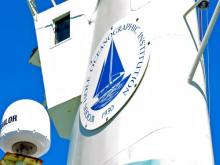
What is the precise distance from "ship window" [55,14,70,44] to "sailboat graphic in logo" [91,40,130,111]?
2.93 metres

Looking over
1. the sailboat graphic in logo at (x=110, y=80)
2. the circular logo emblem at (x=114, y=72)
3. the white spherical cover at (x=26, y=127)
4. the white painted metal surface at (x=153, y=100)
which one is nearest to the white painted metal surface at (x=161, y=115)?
the white painted metal surface at (x=153, y=100)

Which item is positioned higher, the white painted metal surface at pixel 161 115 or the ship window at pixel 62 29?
the ship window at pixel 62 29

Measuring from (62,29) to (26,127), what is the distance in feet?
13.8

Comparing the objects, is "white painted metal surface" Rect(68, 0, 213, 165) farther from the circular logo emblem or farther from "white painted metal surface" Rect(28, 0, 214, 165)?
the circular logo emblem

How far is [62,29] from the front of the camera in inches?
596

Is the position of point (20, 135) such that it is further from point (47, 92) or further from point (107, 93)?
point (47, 92)

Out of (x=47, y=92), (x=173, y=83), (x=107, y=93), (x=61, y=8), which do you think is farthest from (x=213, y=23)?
(x=61, y=8)

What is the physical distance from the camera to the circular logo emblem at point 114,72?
1116 cm

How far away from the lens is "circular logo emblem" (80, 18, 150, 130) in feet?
36.6

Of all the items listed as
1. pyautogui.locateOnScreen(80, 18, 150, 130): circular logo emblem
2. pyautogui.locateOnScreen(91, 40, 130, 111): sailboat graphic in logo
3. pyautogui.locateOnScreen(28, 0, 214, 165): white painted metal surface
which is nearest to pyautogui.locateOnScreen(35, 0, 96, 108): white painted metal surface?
pyautogui.locateOnScreen(28, 0, 214, 165): white painted metal surface

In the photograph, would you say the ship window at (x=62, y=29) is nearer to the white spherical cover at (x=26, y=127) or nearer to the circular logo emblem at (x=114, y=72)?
the circular logo emblem at (x=114, y=72)

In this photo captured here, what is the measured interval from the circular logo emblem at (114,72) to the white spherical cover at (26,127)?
68cm

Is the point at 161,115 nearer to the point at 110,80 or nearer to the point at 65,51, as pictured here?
the point at 110,80

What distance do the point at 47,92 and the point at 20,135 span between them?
240cm
